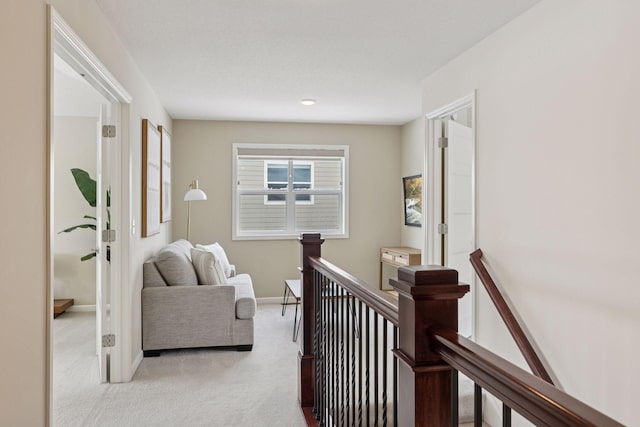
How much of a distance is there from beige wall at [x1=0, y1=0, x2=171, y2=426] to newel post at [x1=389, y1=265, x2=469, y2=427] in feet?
4.27

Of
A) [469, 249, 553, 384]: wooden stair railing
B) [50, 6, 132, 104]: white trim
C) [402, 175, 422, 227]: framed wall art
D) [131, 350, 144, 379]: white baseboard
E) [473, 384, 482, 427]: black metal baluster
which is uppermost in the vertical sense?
[50, 6, 132, 104]: white trim

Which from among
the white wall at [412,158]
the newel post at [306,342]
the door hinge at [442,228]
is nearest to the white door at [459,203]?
the door hinge at [442,228]

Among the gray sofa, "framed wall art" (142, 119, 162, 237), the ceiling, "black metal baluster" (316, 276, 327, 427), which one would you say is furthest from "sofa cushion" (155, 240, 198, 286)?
"black metal baluster" (316, 276, 327, 427)

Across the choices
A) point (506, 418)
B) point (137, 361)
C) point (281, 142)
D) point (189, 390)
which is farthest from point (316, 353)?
point (281, 142)

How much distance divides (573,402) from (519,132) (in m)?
2.34

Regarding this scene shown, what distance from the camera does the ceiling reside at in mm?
2629

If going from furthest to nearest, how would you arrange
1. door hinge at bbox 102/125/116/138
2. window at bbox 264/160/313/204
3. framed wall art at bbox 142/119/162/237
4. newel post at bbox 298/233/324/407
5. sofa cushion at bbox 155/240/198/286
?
window at bbox 264/160/313/204 < sofa cushion at bbox 155/240/198/286 < framed wall art at bbox 142/119/162/237 < door hinge at bbox 102/125/116/138 < newel post at bbox 298/233/324/407

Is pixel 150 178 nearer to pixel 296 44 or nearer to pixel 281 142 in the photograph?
pixel 296 44

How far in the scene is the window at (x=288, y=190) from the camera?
6156mm

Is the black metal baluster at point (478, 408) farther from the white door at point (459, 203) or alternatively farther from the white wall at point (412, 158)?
the white wall at point (412, 158)

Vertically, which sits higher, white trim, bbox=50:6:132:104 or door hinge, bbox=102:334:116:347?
white trim, bbox=50:6:132:104

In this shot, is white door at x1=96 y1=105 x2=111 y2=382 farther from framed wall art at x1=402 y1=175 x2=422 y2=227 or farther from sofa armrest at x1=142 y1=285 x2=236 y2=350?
framed wall art at x1=402 y1=175 x2=422 y2=227

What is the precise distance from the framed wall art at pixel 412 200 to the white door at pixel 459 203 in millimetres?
1683

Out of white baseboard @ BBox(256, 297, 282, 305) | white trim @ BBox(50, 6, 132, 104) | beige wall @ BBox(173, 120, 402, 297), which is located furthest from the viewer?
white baseboard @ BBox(256, 297, 282, 305)
